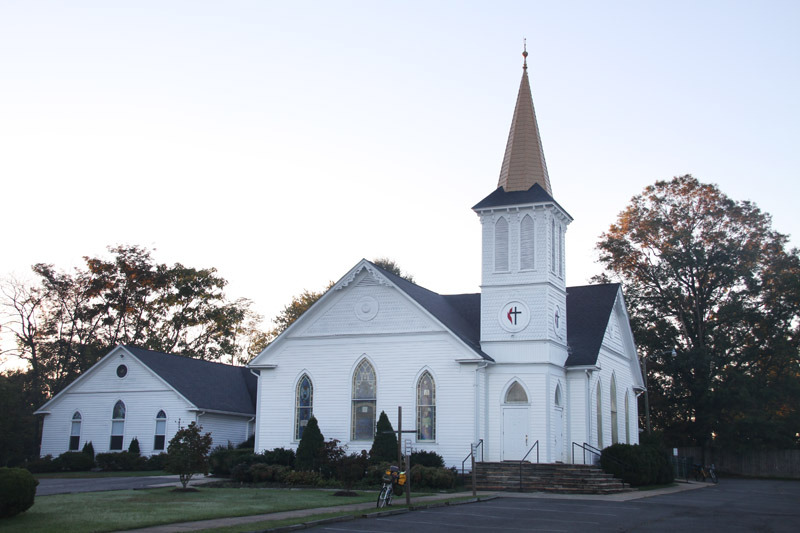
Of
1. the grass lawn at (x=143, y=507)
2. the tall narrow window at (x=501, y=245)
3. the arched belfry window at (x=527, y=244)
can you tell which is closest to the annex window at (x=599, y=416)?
the arched belfry window at (x=527, y=244)

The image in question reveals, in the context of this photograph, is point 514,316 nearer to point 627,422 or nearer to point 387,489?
point 627,422

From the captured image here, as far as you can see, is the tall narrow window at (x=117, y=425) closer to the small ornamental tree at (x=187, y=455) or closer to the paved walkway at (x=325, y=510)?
the small ornamental tree at (x=187, y=455)

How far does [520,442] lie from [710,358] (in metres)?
22.0

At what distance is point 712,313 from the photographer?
48.9 meters

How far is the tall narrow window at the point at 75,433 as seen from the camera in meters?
41.2

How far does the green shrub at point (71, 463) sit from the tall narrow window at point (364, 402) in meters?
15.9

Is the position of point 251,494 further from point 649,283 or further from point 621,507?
point 649,283

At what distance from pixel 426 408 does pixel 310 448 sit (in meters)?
4.80

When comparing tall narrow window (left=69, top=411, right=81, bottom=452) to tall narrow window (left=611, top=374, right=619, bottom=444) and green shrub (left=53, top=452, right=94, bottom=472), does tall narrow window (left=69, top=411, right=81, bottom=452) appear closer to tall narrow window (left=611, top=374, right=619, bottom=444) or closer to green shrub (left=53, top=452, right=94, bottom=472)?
green shrub (left=53, top=452, right=94, bottom=472)

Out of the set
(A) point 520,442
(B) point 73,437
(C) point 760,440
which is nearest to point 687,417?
(C) point 760,440

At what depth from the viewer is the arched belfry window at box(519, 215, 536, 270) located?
30859 mm

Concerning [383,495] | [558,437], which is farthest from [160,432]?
[383,495]

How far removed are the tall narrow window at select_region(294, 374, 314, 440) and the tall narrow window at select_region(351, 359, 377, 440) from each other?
202 centimetres

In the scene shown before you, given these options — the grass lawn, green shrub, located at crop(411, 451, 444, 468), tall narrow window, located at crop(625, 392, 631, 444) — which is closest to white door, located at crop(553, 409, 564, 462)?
green shrub, located at crop(411, 451, 444, 468)
